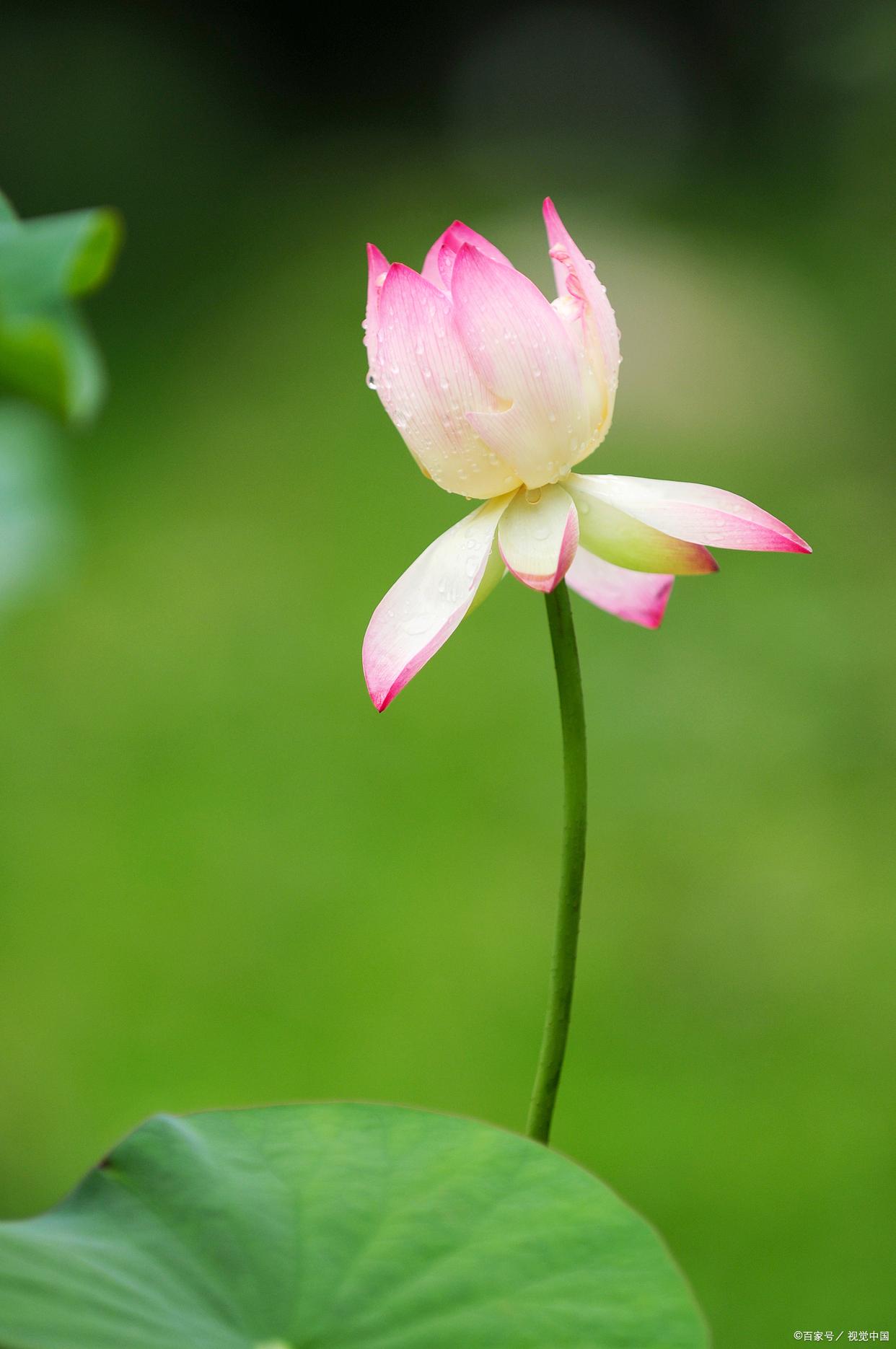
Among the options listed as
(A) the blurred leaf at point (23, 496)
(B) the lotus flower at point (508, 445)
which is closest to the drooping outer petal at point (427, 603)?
(B) the lotus flower at point (508, 445)

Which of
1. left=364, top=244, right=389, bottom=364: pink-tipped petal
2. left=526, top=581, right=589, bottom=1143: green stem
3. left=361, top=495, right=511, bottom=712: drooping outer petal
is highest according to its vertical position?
left=364, top=244, right=389, bottom=364: pink-tipped petal

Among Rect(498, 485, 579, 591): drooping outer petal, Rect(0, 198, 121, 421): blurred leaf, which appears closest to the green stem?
Rect(498, 485, 579, 591): drooping outer petal

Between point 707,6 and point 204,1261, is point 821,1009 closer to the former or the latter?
point 204,1261

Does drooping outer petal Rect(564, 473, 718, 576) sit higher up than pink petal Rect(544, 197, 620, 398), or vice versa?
pink petal Rect(544, 197, 620, 398)

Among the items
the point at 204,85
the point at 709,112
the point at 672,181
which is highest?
the point at 204,85

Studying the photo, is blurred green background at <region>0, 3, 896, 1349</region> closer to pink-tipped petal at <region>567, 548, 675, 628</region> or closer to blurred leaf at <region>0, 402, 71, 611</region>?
Answer: blurred leaf at <region>0, 402, 71, 611</region>

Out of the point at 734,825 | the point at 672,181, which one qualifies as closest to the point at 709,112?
the point at 672,181
